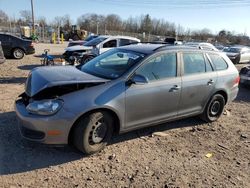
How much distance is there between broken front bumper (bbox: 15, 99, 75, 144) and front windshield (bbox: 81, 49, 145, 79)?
1.07m

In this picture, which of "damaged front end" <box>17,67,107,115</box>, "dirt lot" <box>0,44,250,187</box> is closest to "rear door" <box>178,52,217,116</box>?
"dirt lot" <box>0,44,250,187</box>

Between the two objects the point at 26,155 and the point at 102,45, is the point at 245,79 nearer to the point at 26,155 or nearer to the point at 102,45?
the point at 102,45

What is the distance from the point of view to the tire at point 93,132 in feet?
13.5

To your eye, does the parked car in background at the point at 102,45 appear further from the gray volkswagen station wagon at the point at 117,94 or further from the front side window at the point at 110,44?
the gray volkswagen station wagon at the point at 117,94

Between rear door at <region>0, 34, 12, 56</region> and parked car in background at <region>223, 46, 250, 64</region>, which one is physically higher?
rear door at <region>0, 34, 12, 56</region>

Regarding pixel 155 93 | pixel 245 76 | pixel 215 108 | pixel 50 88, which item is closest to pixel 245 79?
pixel 245 76

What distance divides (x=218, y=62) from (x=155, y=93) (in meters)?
2.09

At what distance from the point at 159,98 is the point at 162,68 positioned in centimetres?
55

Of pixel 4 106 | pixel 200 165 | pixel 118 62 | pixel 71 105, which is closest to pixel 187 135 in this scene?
pixel 200 165

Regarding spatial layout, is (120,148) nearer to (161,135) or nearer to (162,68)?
(161,135)

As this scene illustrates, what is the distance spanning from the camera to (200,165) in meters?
4.37

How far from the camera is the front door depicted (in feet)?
14.9

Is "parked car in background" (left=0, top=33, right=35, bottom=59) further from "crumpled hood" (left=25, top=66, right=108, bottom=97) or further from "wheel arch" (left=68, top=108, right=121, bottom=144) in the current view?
"wheel arch" (left=68, top=108, right=121, bottom=144)

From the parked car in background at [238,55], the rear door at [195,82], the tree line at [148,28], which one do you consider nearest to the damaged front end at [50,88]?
the rear door at [195,82]
